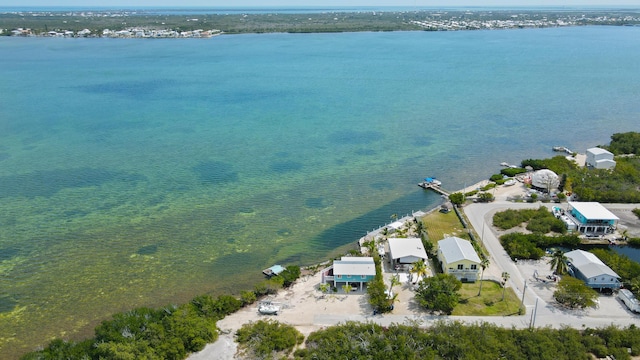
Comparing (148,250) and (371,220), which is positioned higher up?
(371,220)

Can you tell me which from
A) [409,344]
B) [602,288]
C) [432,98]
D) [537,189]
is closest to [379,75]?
[432,98]

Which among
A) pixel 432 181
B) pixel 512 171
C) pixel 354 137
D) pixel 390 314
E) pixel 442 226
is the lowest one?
pixel 390 314

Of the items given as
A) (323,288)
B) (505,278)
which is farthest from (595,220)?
(323,288)

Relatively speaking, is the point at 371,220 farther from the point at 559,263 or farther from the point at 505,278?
the point at 559,263

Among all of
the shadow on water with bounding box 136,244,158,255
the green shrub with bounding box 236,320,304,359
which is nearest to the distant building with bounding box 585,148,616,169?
the green shrub with bounding box 236,320,304,359

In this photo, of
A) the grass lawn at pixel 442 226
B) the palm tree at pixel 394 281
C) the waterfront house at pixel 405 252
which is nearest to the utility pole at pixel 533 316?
the waterfront house at pixel 405 252

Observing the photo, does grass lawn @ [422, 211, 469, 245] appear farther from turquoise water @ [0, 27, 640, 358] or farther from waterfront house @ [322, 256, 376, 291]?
waterfront house @ [322, 256, 376, 291]
